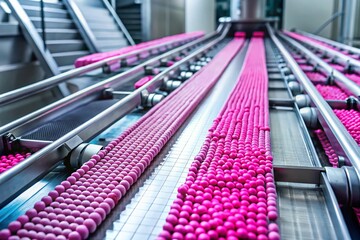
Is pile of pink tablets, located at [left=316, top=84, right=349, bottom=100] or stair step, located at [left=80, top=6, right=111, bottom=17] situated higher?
stair step, located at [left=80, top=6, right=111, bottom=17]

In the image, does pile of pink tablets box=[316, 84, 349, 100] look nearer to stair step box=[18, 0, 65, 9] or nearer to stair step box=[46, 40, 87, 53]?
stair step box=[46, 40, 87, 53]

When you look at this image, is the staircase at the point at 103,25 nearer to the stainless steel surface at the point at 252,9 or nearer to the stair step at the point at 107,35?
the stair step at the point at 107,35

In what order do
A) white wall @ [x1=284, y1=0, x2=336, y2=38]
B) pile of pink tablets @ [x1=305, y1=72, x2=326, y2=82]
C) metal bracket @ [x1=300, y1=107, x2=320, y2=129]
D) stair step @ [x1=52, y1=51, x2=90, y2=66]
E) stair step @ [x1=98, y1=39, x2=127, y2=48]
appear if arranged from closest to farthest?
metal bracket @ [x1=300, y1=107, x2=320, y2=129] < pile of pink tablets @ [x1=305, y1=72, x2=326, y2=82] < stair step @ [x1=52, y1=51, x2=90, y2=66] < stair step @ [x1=98, y1=39, x2=127, y2=48] < white wall @ [x1=284, y1=0, x2=336, y2=38]

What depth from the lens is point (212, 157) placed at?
1291 mm

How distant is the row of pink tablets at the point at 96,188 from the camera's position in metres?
0.86

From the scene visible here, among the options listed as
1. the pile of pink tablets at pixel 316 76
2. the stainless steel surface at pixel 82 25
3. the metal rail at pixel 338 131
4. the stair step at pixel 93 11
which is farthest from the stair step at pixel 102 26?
the metal rail at pixel 338 131

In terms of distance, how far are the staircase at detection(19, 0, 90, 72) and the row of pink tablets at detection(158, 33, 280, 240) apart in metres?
2.88

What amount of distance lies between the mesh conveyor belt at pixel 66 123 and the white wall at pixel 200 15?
9.46 metres

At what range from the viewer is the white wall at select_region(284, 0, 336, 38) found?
1062cm

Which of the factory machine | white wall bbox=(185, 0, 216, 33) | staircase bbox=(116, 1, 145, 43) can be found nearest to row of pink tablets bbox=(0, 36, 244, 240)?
the factory machine

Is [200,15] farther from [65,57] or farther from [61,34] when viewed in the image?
[65,57]

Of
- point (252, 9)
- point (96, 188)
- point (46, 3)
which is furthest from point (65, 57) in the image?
point (252, 9)

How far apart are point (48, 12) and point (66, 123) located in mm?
3265

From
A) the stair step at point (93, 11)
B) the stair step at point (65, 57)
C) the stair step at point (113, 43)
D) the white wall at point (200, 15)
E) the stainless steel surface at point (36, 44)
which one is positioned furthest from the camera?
the white wall at point (200, 15)
